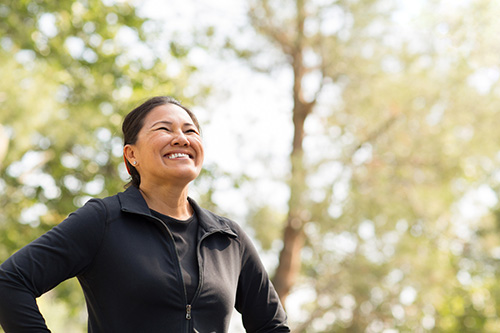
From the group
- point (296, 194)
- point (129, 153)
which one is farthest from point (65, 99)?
point (129, 153)

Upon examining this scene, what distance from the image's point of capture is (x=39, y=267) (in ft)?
5.61

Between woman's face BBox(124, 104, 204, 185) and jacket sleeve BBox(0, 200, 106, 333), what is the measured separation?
302 mm

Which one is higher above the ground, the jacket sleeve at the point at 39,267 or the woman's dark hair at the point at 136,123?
the woman's dark hair at the point at 136,123

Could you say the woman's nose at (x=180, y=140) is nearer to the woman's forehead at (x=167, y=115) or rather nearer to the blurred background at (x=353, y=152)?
the woman's forehead at (x=167, y=115)

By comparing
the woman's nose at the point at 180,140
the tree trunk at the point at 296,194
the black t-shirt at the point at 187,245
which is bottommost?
the tree trunk at the point at 296,194

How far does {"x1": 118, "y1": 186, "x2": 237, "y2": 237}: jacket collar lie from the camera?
1907 mm

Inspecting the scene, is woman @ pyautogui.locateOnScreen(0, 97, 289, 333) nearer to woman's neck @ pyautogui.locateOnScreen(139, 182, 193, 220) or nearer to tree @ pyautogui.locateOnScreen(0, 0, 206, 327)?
woman's neck @ pyautogui.locateOnScreen(139, 182, 193, 220)

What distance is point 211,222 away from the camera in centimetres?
206

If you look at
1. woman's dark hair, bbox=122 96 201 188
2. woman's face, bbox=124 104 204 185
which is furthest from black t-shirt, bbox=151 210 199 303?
woman's dark hair, bbox=122 96 201 188

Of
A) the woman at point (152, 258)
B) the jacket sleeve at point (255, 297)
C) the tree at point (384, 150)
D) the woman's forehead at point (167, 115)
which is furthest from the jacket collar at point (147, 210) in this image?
the tree at point (384, 150)

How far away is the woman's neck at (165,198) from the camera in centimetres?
201

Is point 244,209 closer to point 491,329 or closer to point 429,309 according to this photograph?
Result: point 429,309

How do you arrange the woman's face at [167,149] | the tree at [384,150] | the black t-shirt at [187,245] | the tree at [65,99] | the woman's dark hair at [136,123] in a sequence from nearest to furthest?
the black t-shirt at [187,245], the woman's face at [167,149], the woman's dark hair at [136,123], the tree at [65,99], the tree at [384,150]

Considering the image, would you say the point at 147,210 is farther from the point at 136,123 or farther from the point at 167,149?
the point at 136,123
